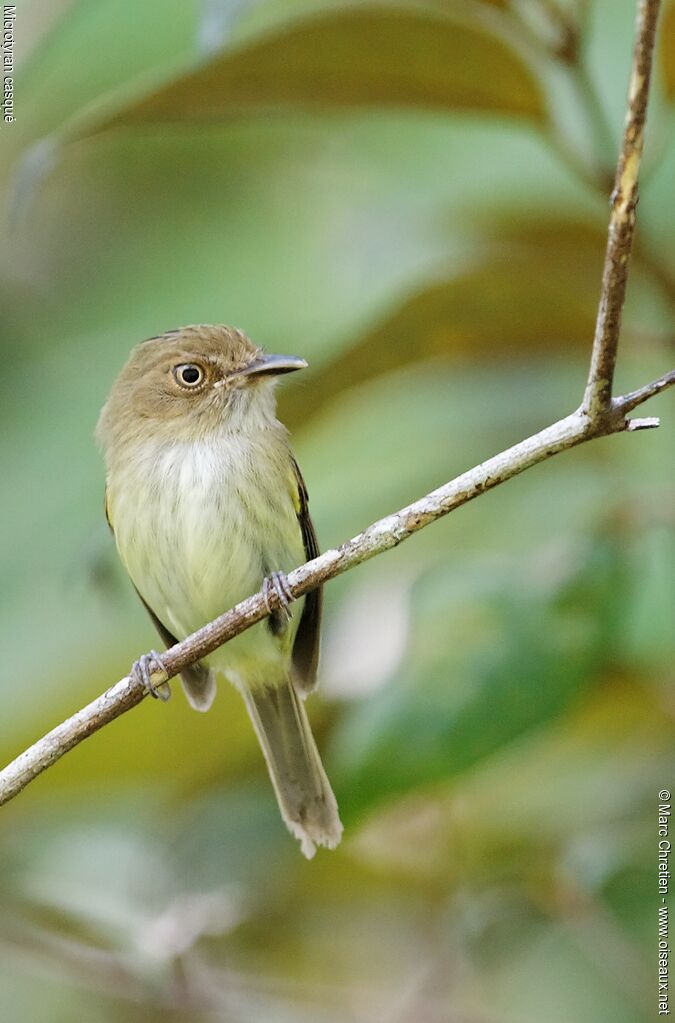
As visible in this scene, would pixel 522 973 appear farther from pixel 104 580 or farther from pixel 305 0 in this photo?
pixel 305 0

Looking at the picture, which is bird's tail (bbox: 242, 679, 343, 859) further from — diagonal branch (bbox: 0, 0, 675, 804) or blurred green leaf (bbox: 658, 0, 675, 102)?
blurred green leaf (bbox: 658, 0, 675, 102)

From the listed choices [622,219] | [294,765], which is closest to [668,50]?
[622,219]

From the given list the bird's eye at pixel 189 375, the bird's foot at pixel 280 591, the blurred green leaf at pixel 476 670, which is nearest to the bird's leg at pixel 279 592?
the bird's foot at pixel 280 591

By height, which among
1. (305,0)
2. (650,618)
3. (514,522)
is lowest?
(650,618)

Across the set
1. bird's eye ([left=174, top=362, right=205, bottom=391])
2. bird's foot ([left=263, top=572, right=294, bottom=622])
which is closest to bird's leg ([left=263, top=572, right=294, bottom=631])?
bird's foot ([left=263, top=572, right=294, bottom=622])

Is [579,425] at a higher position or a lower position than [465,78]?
lower

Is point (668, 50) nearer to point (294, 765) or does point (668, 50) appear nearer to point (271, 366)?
A: point (271, 366)

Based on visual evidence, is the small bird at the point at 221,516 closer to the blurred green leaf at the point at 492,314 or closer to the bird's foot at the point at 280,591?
the bird's foot at the point at 280,591

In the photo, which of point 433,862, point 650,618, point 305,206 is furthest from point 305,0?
point 433,862
